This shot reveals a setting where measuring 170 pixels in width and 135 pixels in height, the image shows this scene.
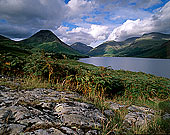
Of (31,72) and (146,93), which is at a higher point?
(31,72)

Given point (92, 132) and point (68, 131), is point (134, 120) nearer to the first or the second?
point (92, 132)

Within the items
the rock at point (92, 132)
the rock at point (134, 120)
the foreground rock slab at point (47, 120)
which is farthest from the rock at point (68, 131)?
the rock at point (134, 120)

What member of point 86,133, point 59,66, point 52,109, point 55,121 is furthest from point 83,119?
point 59,66

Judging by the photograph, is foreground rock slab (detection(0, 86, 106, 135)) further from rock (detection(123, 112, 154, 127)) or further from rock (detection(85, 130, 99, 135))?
rock (detection(123, 112, 154, 127))

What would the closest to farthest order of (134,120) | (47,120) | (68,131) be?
(68,131), (47,120), (134,120)

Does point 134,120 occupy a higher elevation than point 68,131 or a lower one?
lower

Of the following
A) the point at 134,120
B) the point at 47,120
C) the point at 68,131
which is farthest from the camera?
the point at 134,120

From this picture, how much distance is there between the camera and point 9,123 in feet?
6.04

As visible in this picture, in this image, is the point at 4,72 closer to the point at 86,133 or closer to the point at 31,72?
the point at 31,72

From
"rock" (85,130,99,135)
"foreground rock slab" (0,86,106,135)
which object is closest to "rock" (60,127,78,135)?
"foreground rock slab" (0,86,106,135)

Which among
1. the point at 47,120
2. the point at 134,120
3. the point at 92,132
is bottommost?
the point at 134,120

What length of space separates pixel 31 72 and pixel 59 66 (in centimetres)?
166

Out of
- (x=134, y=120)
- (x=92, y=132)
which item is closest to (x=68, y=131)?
(x=92, y=132)

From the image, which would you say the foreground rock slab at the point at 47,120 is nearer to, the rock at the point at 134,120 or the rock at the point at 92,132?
the rock at the point at 92,132
